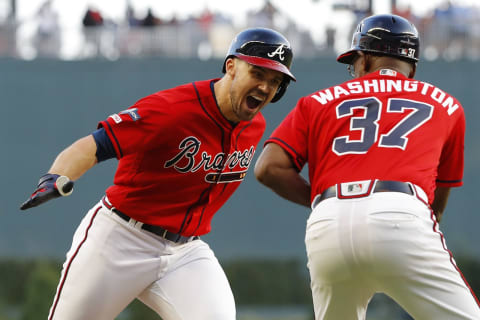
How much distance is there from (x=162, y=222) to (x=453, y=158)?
1.85 meters

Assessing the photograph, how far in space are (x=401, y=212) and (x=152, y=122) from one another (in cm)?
159

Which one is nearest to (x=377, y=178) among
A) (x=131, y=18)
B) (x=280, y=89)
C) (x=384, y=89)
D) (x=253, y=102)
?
(x=384, y=89)

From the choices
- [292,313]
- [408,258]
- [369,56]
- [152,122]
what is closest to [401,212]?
[408,258]

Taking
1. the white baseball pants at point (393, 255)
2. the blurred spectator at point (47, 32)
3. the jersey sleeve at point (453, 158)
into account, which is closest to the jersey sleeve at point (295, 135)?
the white baseball pants at point (393, 255)

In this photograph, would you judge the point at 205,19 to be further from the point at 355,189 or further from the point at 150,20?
the point at 355,189

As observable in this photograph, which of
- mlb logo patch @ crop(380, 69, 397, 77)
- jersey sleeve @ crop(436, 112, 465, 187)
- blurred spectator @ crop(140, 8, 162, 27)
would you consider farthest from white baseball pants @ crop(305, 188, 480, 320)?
blurred spectator @ crop(140, 8, 162, 27)

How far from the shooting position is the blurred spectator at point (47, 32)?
16.5 m

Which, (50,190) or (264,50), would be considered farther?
(264,50)

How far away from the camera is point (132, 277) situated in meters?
4.96

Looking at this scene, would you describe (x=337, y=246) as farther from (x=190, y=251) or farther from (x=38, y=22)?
(x=38, y=22)

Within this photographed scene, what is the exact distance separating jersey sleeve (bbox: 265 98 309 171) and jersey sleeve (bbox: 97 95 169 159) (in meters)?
0.74

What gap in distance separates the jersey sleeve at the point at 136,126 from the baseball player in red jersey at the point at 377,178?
0.70 m

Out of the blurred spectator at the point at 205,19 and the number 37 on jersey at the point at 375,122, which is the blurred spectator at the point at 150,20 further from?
the number 37 on jersey at the point at 375,122

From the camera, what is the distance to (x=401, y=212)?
398 centimetres
